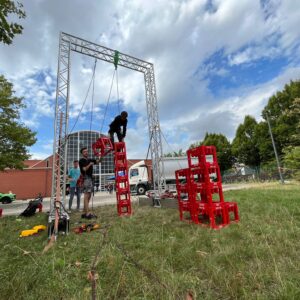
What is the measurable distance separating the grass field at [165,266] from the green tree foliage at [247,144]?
2879cm

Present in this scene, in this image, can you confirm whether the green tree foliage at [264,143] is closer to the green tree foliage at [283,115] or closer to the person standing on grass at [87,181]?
the green tree foliage at [283,115]

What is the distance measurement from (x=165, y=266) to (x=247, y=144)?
3149cm

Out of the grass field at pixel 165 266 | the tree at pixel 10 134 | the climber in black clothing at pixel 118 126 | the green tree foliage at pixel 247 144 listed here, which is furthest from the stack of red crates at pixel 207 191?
the green tree foliage at pixel 247 144

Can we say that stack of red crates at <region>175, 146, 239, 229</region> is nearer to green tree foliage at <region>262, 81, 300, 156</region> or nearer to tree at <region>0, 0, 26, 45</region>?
tree at <region>0, 0, 26, 45</region>

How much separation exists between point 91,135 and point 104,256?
104ft

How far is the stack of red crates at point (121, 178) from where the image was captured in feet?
22.2

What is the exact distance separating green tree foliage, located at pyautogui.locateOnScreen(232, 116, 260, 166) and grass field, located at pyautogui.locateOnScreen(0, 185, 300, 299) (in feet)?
94.4

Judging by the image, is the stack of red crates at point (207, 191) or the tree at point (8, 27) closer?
the tree at point (8, 27)

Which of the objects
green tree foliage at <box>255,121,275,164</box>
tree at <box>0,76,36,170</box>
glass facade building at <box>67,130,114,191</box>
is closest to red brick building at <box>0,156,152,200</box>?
glass facade building at <box>67,130,114,191</box>

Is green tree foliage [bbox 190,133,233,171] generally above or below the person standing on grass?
above

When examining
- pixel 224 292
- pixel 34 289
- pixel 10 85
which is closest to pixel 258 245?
pixel 224 292

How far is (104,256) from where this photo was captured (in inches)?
112

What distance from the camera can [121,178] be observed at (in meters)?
6.83

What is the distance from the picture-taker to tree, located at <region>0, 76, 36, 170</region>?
43.9 feet
